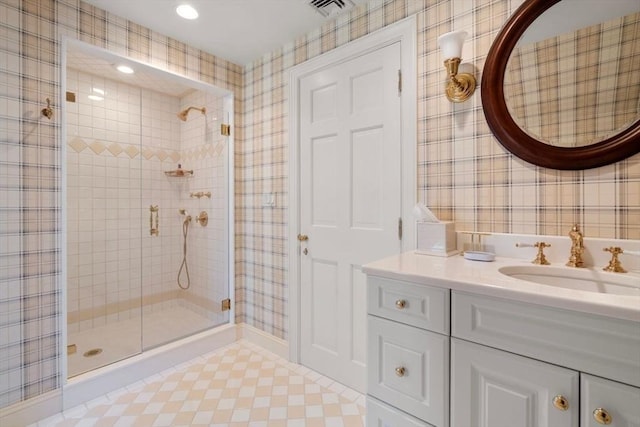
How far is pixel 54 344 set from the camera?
1725mm

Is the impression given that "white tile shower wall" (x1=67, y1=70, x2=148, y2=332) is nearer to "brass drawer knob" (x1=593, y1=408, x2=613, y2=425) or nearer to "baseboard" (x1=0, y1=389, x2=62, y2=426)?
"baseboard" (x1=0, y1=389, x2=62, y2=426)

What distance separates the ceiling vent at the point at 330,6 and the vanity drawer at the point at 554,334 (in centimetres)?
177

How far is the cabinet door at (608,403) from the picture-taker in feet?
2.32

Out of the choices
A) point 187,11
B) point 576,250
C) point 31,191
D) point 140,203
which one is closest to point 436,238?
point 576,250

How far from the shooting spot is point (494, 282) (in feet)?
2.99

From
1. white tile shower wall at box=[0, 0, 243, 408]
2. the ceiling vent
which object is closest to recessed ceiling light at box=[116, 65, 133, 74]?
white tile shower wall at box=[0, 0, 243, 408]

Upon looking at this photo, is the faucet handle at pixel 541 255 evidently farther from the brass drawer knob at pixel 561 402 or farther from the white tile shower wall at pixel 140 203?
the white tile shower wall at pixel 140 203

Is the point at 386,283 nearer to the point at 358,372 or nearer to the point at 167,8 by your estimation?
the point at 358,372

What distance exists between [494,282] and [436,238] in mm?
478

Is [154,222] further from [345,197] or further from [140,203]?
[345,197]

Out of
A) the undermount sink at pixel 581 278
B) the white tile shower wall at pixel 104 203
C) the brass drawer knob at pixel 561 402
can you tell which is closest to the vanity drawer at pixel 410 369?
the brass drawer knob at pixel 561 402

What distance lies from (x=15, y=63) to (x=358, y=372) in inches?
102

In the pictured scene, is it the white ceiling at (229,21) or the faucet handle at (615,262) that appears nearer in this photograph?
the faucet handle at (615,262)

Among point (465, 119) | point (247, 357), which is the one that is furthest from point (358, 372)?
point (465, 119)
